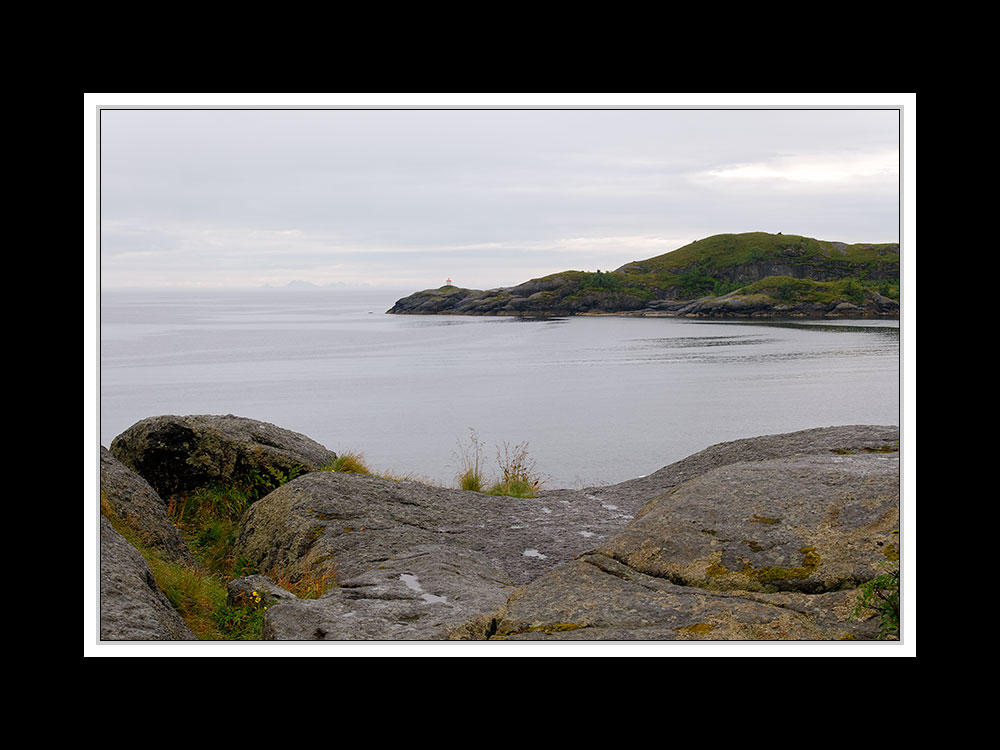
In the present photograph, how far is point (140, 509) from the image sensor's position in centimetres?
1072

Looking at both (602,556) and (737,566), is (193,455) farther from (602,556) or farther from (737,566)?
(737,566)

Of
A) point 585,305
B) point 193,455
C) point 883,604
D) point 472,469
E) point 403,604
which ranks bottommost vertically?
point 403,604

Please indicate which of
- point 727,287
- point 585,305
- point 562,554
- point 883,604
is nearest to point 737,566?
point 883,604

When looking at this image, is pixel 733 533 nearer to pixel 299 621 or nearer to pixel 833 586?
pixel 833 586

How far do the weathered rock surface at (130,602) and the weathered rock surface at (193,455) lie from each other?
6.15 metres

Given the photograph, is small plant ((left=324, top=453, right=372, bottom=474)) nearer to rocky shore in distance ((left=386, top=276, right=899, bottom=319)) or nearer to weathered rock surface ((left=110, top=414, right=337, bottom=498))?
weathered rock surface ((left=110, top=414, right=337, bottom=498))

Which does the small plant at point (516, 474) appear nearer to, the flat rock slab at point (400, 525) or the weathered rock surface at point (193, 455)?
the flat rock slab at point (400, 525)

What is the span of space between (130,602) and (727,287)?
24.8m

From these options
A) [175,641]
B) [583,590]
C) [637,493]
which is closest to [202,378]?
[637,493]

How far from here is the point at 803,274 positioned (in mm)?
21078

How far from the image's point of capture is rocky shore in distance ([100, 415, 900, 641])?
282 inches

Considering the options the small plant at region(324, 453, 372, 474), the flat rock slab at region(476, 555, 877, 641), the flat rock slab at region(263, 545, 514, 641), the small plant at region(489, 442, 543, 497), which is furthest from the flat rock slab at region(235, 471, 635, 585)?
the flat rock slab at region(476, 555, 877, 641)

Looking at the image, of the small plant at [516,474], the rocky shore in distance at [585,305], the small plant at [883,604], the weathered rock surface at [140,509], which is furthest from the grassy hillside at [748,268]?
the weathered rock surface at [140,509]

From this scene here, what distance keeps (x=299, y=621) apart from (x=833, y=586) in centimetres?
511
